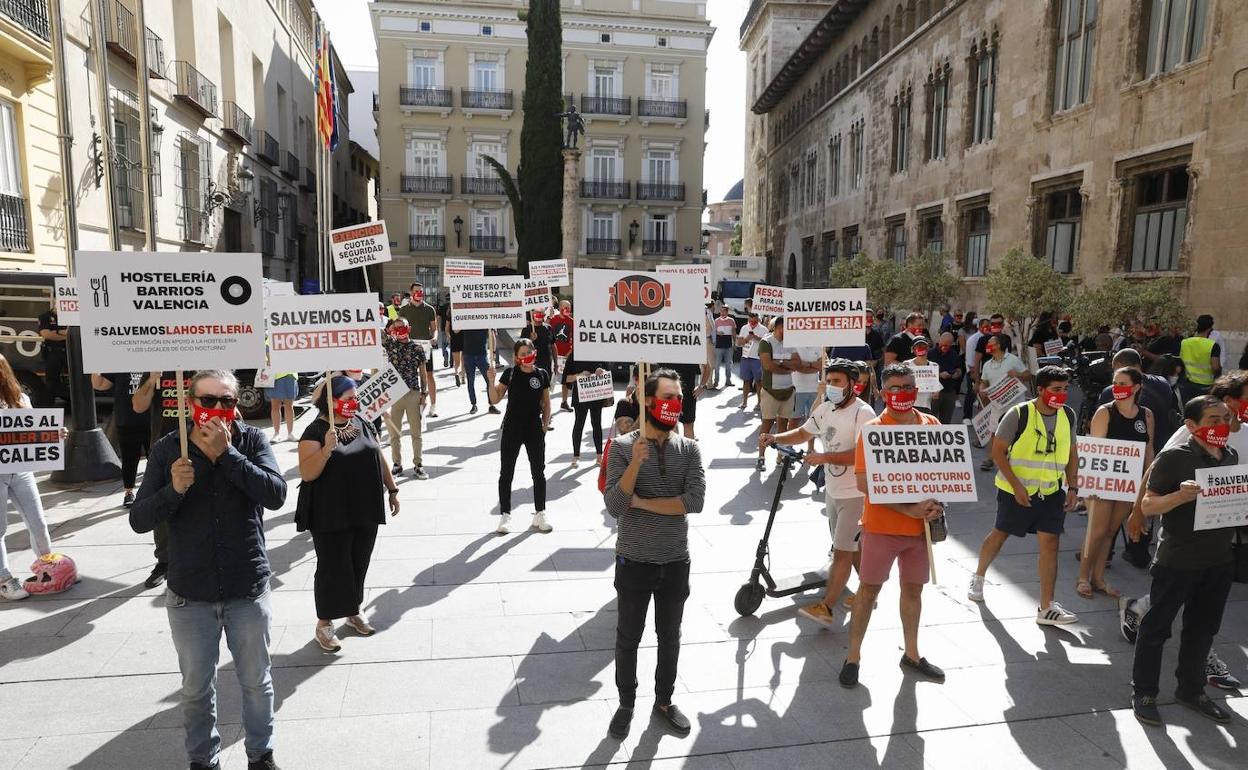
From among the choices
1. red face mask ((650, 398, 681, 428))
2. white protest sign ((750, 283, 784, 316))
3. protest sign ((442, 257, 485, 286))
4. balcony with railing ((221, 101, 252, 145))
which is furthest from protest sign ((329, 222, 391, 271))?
balcony with railing ((221, 101, 252, 145))

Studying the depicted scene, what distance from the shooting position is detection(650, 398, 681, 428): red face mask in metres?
4.20

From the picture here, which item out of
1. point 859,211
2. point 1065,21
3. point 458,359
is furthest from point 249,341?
point 859,211

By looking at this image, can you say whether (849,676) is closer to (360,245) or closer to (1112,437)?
(1112,437)

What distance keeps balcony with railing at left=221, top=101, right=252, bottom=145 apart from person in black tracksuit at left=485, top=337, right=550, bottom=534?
20.7 metres

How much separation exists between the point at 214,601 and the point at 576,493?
18.4ft

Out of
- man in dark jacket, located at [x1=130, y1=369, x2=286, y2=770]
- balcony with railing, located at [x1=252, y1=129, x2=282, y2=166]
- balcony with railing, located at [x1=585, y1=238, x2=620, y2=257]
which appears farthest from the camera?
balcony with railing, located at [x1=585, y1=238, x2=620, y2=257]

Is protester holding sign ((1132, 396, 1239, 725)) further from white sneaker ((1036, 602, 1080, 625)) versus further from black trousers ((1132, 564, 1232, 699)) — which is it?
white sneaker ((1036, 602, 1080, 625))

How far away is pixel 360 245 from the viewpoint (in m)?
10.9

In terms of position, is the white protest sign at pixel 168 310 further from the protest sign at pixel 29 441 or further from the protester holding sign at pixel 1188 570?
the protester holding sign at pixel 1188 570

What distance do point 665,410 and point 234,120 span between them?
2494 cm

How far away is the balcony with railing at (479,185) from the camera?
138ft

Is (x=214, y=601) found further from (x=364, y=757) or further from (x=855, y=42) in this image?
(x=855, y=42)

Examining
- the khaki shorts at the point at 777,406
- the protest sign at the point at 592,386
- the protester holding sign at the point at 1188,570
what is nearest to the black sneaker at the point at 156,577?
the protest sign at the point at 592,386

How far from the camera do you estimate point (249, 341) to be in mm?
4410
